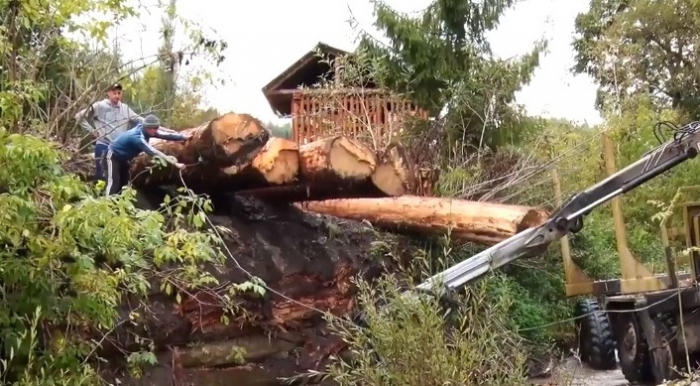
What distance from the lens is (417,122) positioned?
40.8ft

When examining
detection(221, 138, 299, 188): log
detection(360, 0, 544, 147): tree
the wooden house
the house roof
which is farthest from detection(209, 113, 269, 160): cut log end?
the house roof

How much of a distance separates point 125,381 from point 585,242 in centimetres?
816

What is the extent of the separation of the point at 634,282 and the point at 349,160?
167 inches

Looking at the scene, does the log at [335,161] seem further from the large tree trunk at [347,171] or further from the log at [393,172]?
the log at [393,172]

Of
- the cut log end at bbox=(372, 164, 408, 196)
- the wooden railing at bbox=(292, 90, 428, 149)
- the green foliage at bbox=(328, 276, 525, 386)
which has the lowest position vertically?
the green foliage at bbox=(328, 276, 525, 386)

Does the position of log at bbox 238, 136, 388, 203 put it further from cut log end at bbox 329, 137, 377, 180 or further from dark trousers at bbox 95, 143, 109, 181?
dark trousers at bbox 95, 143, 109, 181

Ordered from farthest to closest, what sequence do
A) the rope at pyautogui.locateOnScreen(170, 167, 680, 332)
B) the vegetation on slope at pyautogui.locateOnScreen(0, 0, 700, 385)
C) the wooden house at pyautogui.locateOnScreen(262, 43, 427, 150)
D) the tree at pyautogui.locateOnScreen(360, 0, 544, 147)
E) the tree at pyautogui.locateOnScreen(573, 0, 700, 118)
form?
the tree at pyautogui.locateOnScreen(573, 0, 700, 118) → the tree at pyautogui.locateOnScreen(360, 0, 544, 147) → the wooden house at pyautogui.locateOnScreen(262, 43, 427, 150) → the rope at pyautogui.locateOnScreen(170, 167, 680, 332) → the vegetation on slope at pyautogui.locateOnScreen(0, 0, 700, 385)

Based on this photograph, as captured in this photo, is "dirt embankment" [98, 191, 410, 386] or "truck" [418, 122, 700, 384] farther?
"truck" [418, 122, 700, 384]

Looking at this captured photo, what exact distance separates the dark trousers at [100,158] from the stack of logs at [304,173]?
25 cm

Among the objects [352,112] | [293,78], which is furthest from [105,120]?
[293,78]

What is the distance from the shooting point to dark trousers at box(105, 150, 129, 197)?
23.9 feet

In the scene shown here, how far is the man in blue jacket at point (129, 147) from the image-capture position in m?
7.05

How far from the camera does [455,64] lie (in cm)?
1264

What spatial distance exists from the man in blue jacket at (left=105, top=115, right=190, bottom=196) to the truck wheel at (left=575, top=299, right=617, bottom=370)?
6075 millimetres
